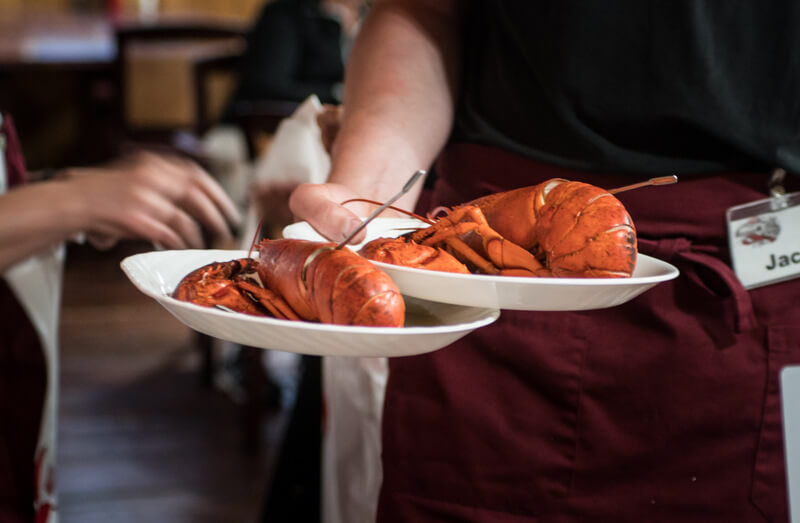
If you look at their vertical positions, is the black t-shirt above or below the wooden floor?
above

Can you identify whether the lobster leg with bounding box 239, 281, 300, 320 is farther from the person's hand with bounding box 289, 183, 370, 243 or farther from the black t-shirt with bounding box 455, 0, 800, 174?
the black t-shirt with bounding box 455, 0, 800, 174

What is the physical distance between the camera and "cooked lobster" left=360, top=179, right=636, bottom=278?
0.58 metres

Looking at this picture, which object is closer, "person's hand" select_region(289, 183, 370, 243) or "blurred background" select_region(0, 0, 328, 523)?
"person's hand" select_region(289, 183, 370, 243)

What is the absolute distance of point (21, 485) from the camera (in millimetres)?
1037

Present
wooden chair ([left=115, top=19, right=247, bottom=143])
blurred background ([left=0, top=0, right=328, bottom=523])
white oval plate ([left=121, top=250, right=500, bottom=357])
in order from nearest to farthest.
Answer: white oval plate ([left=121, top=250, right=500, bottom=357]) < blurred background ([left=0, top=0, right=328, bottom=523]) < wooden chair ([left=115, top=19, right=247, bottom=143])

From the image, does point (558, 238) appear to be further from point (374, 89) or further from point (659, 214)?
point (374, 89)

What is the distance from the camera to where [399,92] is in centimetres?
86

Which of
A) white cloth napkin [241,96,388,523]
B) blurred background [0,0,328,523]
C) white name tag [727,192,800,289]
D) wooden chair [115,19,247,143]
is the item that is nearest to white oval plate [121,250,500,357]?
blurred background [0,0,328,523]

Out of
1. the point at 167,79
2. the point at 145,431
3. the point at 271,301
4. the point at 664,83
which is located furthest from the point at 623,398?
the point at 167,79

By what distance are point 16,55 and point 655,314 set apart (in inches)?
150

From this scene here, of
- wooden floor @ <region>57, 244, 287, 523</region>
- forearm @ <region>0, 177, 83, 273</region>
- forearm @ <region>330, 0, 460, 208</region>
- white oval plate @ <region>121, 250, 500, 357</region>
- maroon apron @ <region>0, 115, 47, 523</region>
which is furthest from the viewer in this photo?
wooden floor @ <region>57, 244, 287, 523</region>

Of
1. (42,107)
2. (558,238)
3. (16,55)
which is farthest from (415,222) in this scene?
(42,107)

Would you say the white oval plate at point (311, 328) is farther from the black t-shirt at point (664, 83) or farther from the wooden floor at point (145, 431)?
the wooden floor at point (145, 431)

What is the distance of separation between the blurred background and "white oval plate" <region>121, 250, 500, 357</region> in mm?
241
